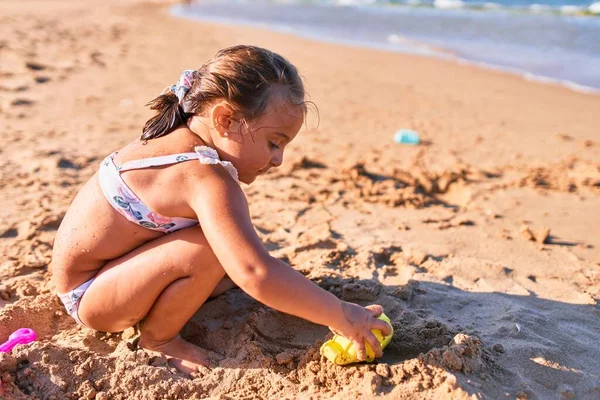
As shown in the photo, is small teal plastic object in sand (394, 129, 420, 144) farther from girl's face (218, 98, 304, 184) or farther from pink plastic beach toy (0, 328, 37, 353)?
pink plastic beach toy (0, 328, 37, 353)

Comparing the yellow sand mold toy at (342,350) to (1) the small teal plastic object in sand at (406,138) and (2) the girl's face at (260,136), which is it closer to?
(2) the girl's face at (260,136)

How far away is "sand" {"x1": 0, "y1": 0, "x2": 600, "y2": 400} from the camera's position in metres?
2.19

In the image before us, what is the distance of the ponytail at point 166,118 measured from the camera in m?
2.29

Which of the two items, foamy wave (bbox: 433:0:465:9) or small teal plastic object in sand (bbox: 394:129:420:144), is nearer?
small teal plastic object in sand (bbox: 394:129:420:144)

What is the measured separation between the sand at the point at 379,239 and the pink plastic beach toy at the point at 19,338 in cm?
9

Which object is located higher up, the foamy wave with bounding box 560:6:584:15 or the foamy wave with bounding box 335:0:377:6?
the foamy wave with bounding box 560:6:584:15

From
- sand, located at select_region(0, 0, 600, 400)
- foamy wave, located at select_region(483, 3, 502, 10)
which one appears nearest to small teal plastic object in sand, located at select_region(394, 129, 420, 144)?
sand, located at select_region(0, 0, 600, 400)

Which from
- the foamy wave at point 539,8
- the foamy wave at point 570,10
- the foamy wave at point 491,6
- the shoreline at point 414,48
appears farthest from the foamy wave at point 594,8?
the shoreline at point 414,48

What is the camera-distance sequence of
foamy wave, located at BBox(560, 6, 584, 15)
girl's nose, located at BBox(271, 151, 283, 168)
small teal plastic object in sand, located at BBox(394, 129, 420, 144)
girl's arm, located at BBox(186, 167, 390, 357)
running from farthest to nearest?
1. foamy wave, located at BBox(560, 6, 584, 15)
2. small teal plastic object in sand, located at BBox(394, 129, 420, 144)
3. girl's nose, located at BBox(271, 151, 283, 168)
4. girl's arm, located at BBox(186, 167, 390, 357)

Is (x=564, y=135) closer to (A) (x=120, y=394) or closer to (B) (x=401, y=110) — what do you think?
(B) (x=401, y=110)

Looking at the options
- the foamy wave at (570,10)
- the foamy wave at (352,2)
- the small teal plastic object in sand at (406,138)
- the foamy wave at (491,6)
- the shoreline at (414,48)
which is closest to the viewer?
the small teal plastic object in sand at (406,138)

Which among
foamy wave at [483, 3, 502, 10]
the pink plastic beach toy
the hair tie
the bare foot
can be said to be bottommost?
the pink plastic beach toy

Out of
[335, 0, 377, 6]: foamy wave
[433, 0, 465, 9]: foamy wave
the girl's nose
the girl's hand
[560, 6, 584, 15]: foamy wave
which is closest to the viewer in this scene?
the girl's hand

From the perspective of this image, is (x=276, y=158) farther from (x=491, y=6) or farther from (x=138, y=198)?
(x=491, y=6)
